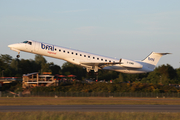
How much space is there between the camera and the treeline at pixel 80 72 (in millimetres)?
70250

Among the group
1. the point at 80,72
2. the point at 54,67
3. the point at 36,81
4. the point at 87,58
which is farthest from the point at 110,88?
the point at 54,67

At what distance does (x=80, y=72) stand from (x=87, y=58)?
54.3 metres

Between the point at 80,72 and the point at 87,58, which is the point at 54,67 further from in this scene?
the point at 87,58

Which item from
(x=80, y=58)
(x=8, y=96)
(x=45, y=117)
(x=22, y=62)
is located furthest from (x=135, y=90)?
(x=22, y=62)

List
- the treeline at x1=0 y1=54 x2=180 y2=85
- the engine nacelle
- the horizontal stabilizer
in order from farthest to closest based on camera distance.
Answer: the treeline at x1=0 y1=54 x2=180 y2=85, the horizontal stabilizer, the engine nacelle

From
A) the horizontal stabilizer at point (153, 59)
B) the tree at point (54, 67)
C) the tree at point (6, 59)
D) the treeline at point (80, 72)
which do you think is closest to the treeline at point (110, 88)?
the horizontal stabilizer at point (153, 59)

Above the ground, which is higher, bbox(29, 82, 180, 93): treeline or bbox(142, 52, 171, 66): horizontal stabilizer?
bbox(142, 52, 171, 66): horizontal stabilizer

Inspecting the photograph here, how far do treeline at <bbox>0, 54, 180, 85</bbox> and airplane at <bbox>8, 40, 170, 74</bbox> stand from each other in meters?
22.2

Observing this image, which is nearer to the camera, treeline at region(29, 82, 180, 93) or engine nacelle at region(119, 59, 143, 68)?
engine nacelle at region(119, 59, 143, 68)

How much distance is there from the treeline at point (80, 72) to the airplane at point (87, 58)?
22.2m

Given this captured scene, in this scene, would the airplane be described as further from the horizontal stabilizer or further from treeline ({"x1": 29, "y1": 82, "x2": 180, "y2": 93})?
treeline ({"x1": 29, "y1": 82, "x2": 180, "y2": 93})

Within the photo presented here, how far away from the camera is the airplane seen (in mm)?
37531

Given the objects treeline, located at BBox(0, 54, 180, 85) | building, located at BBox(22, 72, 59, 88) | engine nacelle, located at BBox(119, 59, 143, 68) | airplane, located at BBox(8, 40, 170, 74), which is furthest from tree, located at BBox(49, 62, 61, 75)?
engine nacelle, located at BBox(119, 59, 143, 68)

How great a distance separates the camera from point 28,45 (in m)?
37.4
